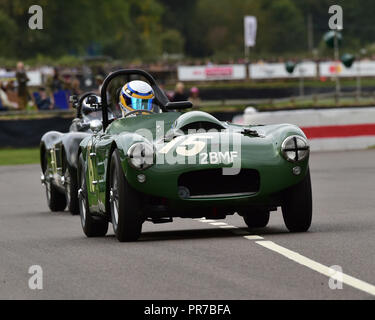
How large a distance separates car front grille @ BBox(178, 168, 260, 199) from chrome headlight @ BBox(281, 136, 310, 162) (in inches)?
11.8

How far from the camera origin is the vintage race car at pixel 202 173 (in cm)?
1045

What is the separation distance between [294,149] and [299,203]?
48 cm

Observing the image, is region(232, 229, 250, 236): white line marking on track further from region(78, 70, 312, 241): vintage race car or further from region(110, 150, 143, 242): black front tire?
region(110, 150, 143, 242): black front tire

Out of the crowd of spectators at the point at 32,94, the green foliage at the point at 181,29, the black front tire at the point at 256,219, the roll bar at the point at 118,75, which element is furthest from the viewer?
the green foliage at the point at 181,29

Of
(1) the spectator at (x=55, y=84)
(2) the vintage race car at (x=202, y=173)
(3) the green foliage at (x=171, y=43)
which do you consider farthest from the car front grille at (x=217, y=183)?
(3) the green foliage at (x=171, y=43)

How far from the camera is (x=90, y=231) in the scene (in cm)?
1206

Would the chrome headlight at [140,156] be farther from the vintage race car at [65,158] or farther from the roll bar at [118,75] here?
the vintage race car at [65,158]

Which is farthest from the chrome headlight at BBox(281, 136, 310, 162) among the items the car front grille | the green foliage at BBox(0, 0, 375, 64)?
the green foliage at BBox(0, 0, 375, 64)

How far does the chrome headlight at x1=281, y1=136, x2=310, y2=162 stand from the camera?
10664 millimetres

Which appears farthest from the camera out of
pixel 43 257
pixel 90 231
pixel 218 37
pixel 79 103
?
pixel 218 37

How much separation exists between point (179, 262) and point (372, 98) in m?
46.8

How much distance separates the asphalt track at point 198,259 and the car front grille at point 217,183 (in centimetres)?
39

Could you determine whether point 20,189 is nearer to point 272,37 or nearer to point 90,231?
point 90,231
